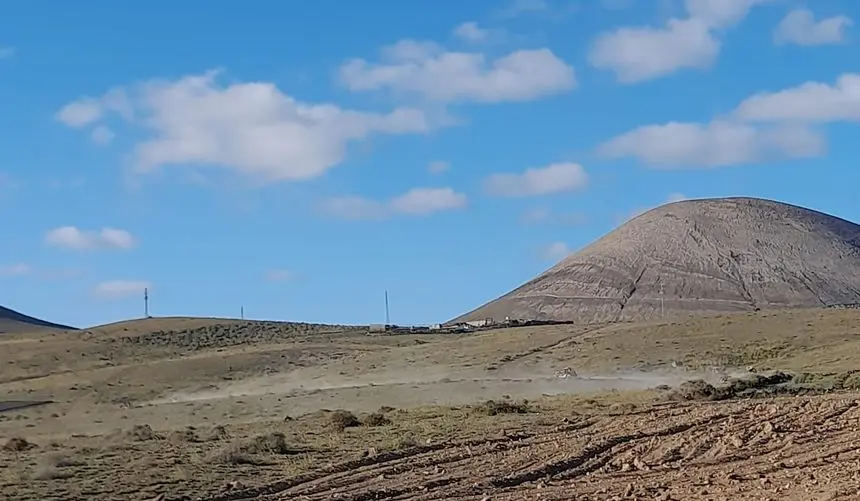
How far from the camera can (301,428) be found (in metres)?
30.1

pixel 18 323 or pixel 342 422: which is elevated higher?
pixel 18 323

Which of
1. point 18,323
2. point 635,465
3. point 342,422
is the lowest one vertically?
point 635,465

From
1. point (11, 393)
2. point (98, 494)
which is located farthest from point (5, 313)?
point (98, 494)

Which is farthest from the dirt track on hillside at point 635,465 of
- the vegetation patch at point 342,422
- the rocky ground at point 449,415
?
the vegetation patch at point 342,422

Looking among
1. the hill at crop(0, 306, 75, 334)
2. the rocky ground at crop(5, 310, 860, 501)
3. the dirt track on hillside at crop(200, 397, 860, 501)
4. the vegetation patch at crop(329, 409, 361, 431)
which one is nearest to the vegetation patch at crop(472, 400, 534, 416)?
the rocky ground at crop(5, 310, 860, 501)

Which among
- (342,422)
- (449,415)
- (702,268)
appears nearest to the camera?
(342,422)

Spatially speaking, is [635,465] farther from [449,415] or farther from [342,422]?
[449,415]

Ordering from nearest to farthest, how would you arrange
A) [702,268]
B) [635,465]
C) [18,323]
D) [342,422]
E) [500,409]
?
[635,465]
[342,422]
[500,409]
[702,268]
[18,323]

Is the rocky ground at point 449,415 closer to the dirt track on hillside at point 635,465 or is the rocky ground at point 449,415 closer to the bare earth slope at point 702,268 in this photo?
the dirt track on hillside at point 635,465

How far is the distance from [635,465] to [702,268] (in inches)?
4244

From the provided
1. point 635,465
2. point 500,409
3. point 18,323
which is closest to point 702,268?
point 18,323

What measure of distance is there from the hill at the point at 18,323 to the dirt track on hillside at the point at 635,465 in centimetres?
11025

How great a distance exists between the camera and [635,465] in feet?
63.7

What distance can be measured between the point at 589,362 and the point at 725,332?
8.52 metres
